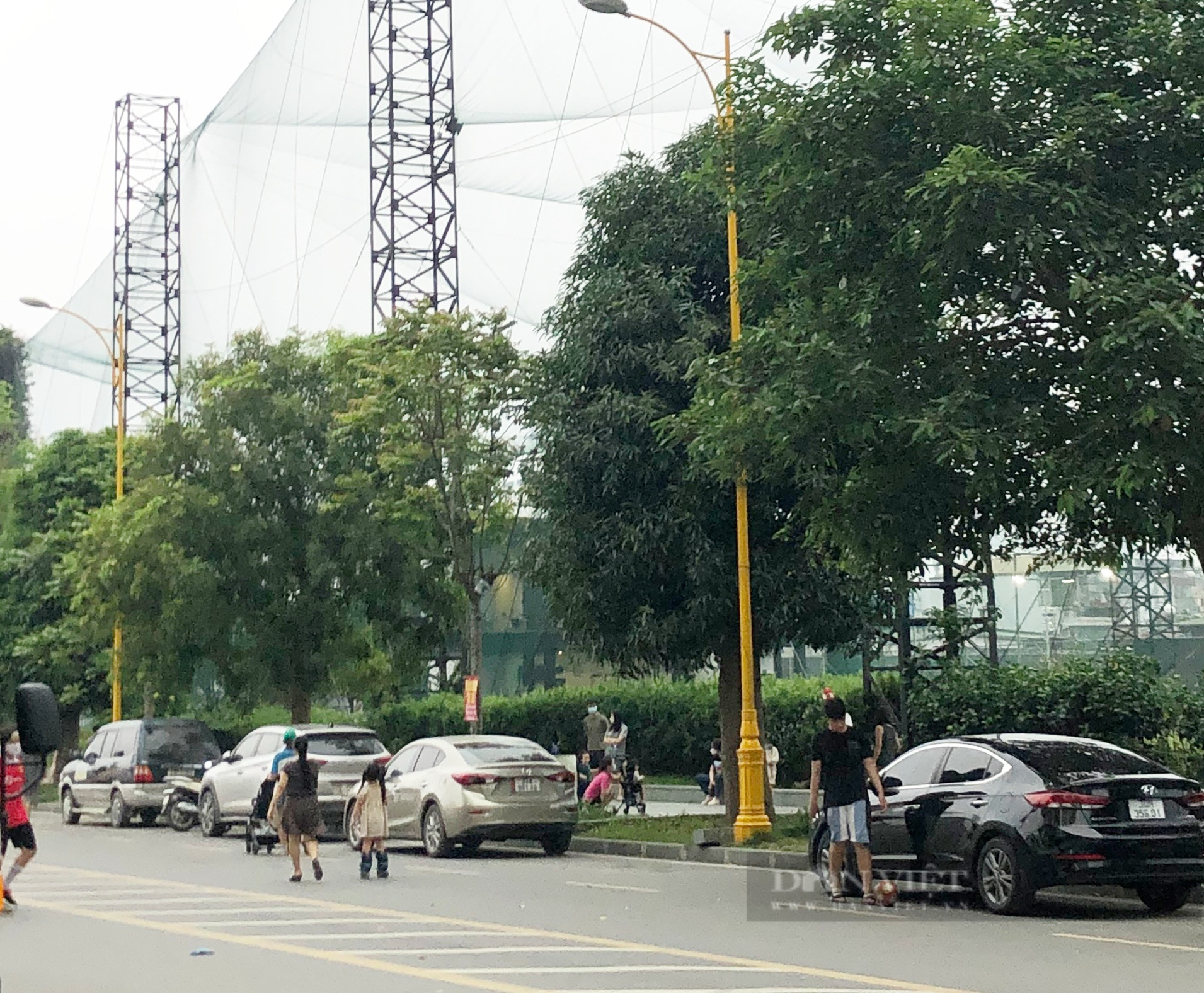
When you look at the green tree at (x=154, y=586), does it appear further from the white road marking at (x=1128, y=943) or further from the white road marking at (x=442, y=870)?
the white road marking at (x=1128, y=943)

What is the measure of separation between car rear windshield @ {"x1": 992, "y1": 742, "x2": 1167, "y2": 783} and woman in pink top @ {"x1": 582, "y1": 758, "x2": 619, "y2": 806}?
15.4m

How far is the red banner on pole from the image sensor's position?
27.2 metres

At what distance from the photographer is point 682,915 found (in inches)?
550

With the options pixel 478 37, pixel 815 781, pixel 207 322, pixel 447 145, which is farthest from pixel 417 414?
pixel 207 322

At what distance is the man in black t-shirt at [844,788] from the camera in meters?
14.4

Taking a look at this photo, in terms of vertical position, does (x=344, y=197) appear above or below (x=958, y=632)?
above

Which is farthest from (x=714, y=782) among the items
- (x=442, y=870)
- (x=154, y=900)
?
(x=154, y=900)

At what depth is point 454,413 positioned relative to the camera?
→ 2969cm

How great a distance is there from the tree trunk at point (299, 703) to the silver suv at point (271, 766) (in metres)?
8.06

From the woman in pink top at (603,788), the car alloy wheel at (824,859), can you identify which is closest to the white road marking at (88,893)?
the car alloy wheel at (824,859)

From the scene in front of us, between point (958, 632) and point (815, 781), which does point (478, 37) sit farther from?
point (815, 781)

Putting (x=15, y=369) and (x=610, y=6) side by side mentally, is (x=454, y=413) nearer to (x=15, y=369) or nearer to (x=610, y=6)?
(x=610, y=6)

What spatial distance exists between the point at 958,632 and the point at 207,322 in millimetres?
44155

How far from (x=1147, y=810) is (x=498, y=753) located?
10300 mm
